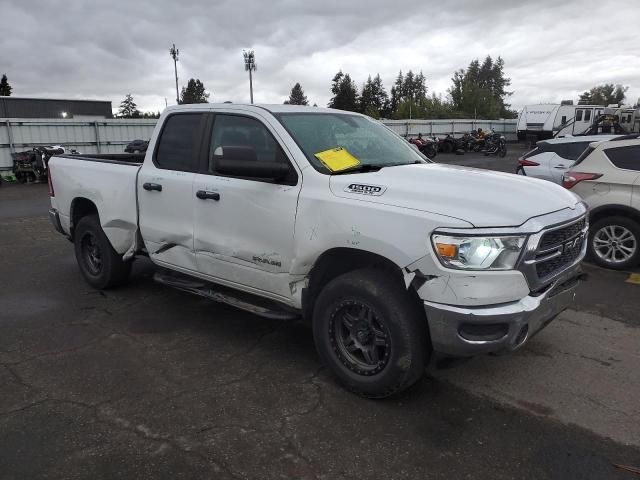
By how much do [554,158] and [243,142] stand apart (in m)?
6.76

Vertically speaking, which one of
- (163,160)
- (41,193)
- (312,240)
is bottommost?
(41,193)

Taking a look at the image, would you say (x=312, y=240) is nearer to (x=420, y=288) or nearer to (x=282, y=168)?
(x=282, y=168)

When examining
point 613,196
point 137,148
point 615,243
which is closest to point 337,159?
point 613,196

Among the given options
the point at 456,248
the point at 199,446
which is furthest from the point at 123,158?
the point at 456,248

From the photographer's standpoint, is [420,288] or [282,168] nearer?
[420,288]

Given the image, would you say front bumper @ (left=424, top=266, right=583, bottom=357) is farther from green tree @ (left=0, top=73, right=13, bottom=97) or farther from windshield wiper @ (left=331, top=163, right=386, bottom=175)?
green tree @ (left=0, top=73, right=13, bottom=97)

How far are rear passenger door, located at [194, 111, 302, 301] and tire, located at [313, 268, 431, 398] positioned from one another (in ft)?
1.47

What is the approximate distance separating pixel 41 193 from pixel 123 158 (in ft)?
34.6

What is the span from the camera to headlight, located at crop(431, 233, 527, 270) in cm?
288

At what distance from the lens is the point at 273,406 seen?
3352mm

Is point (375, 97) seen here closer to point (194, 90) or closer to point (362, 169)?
point (194, 90)

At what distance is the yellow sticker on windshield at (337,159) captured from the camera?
142 inches

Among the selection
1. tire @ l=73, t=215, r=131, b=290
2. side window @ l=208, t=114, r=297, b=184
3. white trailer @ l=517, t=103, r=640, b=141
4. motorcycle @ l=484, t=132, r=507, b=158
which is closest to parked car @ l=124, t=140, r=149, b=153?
tire @ l=73, t=215, r=131, b=290

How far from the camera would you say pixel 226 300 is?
13.6 ft
